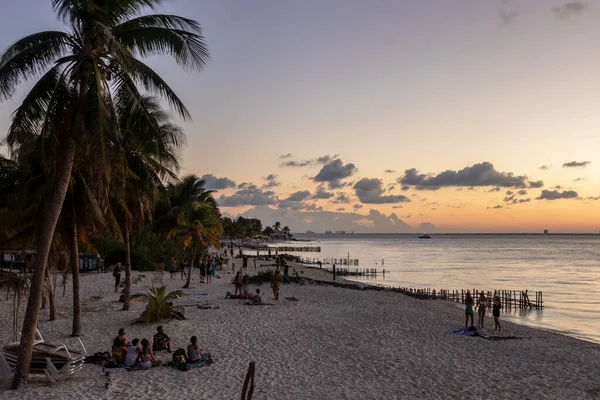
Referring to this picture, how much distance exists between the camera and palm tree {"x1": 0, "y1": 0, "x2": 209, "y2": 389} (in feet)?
30.4

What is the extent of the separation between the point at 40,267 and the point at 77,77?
158 inches

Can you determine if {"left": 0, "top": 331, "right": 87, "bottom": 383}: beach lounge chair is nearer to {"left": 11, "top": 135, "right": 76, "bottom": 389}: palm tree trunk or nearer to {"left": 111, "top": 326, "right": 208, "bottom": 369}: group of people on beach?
{"left": 11, "top": 135, "right": 76, "bottom": 389}: palm tree trunk

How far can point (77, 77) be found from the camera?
9.59 m

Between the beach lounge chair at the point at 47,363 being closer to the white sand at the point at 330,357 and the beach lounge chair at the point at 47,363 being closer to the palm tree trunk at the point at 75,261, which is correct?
the white sand at the point at 330,357

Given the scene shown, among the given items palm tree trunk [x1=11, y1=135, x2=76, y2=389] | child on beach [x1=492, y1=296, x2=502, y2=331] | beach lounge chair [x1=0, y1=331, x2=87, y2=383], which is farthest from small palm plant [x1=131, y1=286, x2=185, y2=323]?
child on beach [x1=492, y1=296, x2=502, y2=331]

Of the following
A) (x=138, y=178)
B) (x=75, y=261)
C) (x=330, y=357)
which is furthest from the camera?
(x=138, y=178)

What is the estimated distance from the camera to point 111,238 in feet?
127

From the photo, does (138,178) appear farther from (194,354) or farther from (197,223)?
(197,223)

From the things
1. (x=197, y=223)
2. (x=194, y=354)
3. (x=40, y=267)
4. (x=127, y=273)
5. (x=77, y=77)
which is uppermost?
(x=77, y=77)

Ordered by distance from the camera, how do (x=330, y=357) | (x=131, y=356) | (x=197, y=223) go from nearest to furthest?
(x=131, y=356) → (x=330, y=357) → (x=197, y=223)

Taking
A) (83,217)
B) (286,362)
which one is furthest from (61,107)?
(286,362)

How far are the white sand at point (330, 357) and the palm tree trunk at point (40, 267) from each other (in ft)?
1.82

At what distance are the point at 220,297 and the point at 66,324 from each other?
30.9ft

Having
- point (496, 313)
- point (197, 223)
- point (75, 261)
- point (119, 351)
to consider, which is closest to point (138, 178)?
point (75, 261)
